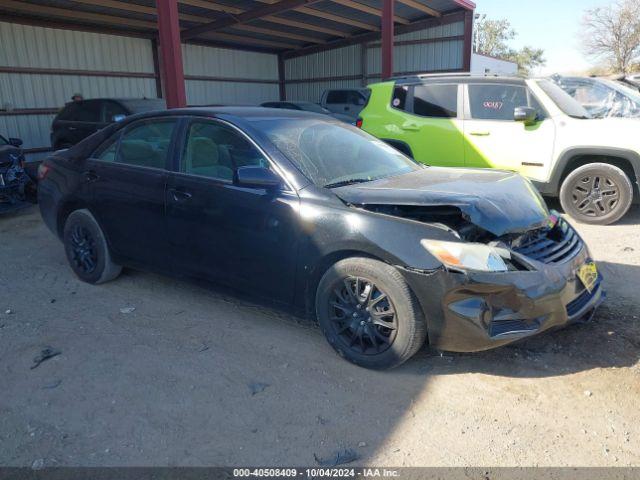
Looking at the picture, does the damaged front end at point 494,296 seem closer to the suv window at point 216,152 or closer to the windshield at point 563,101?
the suv window at point 216,152

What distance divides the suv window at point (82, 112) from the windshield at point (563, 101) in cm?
884

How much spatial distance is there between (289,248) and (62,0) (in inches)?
486

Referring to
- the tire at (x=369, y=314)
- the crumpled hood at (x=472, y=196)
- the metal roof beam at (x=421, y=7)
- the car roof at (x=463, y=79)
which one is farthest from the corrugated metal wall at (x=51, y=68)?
the tire at (x=369, y=314)

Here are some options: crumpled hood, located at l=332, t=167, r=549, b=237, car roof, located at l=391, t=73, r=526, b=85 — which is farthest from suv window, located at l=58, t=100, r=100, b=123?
crumpled hood, located at l=332, t=167, r=549, b=237

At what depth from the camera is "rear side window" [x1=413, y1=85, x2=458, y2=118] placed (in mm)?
7234

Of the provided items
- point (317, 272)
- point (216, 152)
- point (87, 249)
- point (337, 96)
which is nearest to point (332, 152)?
point (216, 152)

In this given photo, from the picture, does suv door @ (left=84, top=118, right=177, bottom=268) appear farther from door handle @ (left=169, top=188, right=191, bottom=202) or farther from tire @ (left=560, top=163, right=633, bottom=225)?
tire @ (left=560, top=163, right=633, bottom=225)

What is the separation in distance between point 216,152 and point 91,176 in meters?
1.43

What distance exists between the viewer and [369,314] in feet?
10.3

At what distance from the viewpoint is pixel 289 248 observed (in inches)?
134

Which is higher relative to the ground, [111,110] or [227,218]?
[111,110]

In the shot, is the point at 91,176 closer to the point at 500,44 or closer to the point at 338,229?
the point at 338,229

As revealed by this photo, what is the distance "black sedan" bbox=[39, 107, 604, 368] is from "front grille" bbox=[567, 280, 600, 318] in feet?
0.04

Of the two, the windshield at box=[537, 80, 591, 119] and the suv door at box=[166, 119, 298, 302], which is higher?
the windshield at box=[537, 80, 591, 119]
